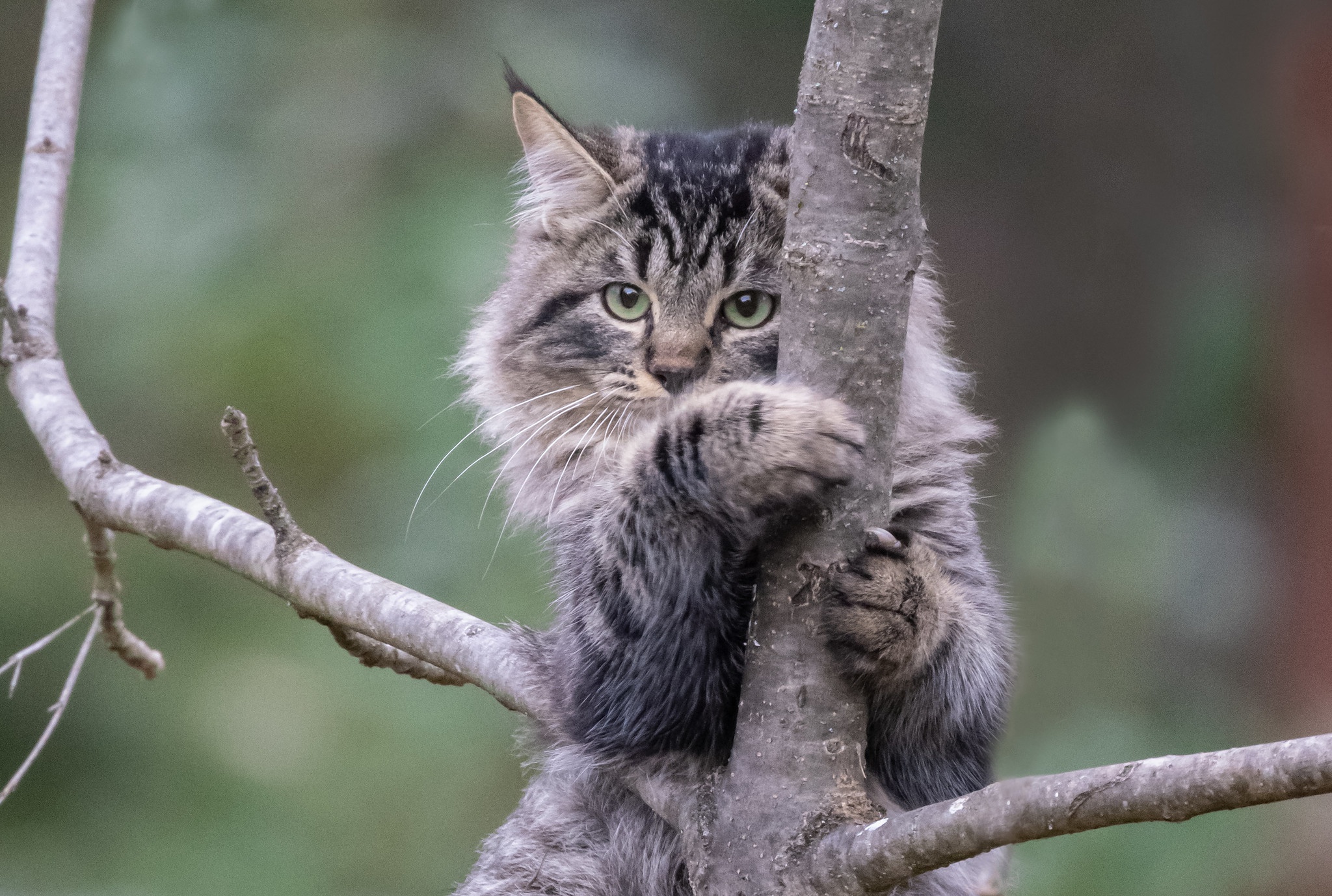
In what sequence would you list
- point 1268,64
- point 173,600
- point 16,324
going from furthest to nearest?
point 173,600, point 16,324, point 1268,64

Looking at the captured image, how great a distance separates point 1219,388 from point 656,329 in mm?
991

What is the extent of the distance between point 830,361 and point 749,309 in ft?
1.95

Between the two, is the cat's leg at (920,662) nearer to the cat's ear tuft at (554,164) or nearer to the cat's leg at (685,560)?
the cat's leg at (685,560)

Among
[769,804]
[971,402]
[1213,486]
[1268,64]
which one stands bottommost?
[769,804]

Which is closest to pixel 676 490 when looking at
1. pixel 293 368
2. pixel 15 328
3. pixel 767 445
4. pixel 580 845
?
pixel 767 445

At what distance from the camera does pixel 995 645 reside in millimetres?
1714

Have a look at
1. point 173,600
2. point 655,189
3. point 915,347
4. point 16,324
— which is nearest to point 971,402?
point 915,347

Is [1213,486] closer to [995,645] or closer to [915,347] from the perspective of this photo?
[995,645]

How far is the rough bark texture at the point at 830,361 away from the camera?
4.17ft

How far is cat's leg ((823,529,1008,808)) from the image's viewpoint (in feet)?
4.53

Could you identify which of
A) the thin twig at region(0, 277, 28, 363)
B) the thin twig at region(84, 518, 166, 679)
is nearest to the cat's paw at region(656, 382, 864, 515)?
the thin twig at region(84, 518, 166, 679)

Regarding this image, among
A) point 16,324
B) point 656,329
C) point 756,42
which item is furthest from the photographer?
point 756,42

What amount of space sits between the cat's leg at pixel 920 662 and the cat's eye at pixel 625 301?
2.25 ft

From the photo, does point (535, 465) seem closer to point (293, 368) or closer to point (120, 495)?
point (120, 495)
